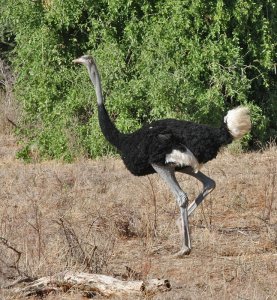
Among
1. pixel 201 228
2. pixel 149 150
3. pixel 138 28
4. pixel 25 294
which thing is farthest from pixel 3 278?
pixel 138 28

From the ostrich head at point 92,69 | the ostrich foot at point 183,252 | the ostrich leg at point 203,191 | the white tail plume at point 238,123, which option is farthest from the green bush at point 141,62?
the ostrich foot at point 183,252

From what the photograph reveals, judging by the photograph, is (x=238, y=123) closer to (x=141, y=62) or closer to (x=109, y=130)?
(x=109, y=130)

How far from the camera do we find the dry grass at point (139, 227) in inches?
249

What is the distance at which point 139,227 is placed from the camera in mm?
8148

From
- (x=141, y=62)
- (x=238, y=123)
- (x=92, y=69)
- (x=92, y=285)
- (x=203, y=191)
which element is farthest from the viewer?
(x=141, y=62)

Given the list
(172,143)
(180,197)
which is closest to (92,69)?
(172,143)

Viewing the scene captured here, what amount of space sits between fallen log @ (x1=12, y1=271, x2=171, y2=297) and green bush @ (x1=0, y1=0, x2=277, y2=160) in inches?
248

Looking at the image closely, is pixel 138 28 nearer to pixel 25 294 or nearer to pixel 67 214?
pixel 67 214

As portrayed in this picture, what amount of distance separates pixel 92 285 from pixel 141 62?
7.05 meters

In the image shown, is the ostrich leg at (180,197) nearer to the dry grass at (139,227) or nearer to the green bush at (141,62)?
the dry grass at (139,227)

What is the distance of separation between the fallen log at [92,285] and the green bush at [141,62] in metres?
6.31

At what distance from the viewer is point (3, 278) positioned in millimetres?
6020

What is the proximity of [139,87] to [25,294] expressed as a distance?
6.81 m

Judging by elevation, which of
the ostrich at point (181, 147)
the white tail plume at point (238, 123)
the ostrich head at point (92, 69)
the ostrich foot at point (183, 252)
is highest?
the ostrich head at point (92, 69)
